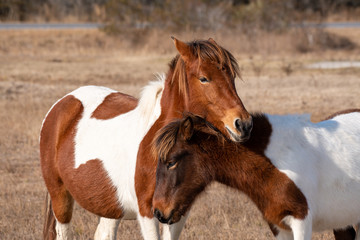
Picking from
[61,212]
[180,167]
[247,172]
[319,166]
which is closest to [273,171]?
[247,172]

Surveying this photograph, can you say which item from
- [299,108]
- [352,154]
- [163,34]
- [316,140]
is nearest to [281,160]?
[316,140]

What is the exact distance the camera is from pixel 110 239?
5.96m

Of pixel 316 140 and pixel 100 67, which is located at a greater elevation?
pixel 316 140

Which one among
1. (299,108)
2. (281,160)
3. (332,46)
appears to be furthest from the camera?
(332,46)

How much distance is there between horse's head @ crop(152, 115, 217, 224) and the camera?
4.45 metres

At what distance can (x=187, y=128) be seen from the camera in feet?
14.8

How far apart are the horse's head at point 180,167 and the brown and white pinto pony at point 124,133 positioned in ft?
0.70

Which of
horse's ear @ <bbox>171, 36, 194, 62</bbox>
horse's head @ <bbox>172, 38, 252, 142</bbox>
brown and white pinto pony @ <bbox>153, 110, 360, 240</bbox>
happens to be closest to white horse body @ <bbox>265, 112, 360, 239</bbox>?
brown and white pinto pony @ <bbox>153, 110, 360, 240</bbox>

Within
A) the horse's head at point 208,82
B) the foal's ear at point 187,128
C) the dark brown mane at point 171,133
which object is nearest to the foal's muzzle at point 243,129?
the horse's head at point 208,82

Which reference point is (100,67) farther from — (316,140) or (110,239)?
(316,140)

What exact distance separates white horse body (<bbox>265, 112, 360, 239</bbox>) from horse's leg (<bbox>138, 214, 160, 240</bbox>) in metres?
0.97

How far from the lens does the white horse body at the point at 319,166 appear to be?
14.6 feet

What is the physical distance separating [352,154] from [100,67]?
1470cm

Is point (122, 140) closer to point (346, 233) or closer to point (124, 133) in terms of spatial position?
point (124, 133)
